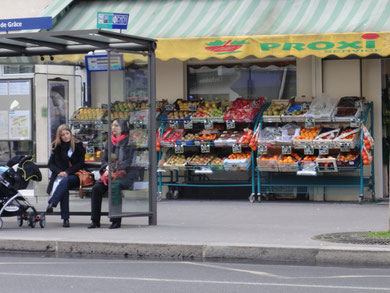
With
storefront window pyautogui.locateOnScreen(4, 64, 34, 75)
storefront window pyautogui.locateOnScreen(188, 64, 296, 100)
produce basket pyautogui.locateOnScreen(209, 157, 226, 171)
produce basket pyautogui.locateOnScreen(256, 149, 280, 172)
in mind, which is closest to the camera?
produce basket pyautogui.locateOnScreen(256, 149, 280, 172)

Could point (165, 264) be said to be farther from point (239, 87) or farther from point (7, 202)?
point (239, 87)

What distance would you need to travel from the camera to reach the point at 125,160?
12.5m

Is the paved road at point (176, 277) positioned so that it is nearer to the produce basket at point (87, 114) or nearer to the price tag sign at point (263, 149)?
the price tag sign at point (263, 149)

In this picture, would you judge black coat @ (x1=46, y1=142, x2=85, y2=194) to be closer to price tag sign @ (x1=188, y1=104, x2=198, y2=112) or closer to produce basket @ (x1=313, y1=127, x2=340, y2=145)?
price tag sign @ (x1=188, y1=104, x2=198, y2=112)

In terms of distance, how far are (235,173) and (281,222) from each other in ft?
12.8

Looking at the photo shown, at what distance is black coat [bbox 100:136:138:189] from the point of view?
1246 cm

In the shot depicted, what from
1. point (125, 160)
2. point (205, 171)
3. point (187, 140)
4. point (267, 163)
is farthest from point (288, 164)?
point (125, 160)

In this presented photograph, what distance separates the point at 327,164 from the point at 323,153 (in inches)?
8.1

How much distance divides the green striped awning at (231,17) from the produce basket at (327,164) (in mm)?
1977

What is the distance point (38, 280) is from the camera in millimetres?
8867

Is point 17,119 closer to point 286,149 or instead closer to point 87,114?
point 87,114

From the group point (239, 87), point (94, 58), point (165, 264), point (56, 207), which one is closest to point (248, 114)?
point (239, 87)

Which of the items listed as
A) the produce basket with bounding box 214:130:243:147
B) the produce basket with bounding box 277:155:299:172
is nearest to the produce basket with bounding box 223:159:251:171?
the produce basket with bounding box 214:130:243:147

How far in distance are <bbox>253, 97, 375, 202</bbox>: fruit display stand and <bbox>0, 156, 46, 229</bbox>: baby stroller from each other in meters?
4.57
